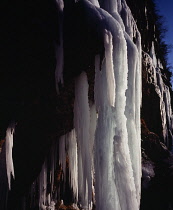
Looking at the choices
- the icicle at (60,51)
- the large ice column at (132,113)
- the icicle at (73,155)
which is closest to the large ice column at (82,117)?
the icicle at (60,51)

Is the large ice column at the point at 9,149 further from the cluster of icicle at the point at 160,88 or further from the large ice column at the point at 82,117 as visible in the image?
the cluster of icicle at the point at 160,88

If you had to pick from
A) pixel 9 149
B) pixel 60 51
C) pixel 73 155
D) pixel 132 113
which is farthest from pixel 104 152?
pixel 73 155

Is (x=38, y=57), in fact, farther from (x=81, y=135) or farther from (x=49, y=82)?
(x=81, y=135)

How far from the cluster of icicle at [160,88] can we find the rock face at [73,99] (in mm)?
491

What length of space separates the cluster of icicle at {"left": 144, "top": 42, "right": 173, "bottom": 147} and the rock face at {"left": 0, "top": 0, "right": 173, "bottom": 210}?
0.49 meters

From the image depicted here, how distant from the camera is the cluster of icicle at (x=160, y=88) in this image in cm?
490

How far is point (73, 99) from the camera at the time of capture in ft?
9.21

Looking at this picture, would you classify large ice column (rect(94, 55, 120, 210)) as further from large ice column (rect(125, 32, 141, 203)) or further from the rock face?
large ice column (rect(125, 32, 141, 203))

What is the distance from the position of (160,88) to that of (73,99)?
4.53 m

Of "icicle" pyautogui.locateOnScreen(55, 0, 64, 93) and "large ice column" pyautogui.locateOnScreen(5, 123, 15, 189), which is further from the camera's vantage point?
"large ice column" pyautogui.locateOnScreen(5, 123, 15, 189)

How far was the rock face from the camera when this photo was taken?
143 cm

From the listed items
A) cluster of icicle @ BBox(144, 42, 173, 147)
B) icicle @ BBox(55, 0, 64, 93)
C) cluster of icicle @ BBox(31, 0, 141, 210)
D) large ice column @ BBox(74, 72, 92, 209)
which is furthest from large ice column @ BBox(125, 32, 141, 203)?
cluster of icicle @ BBox(144, 42, 173, 147)

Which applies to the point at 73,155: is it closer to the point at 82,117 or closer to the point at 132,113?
the point at 82,117

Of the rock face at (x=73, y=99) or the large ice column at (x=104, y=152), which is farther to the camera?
the rock face at (x=73, y=99)
